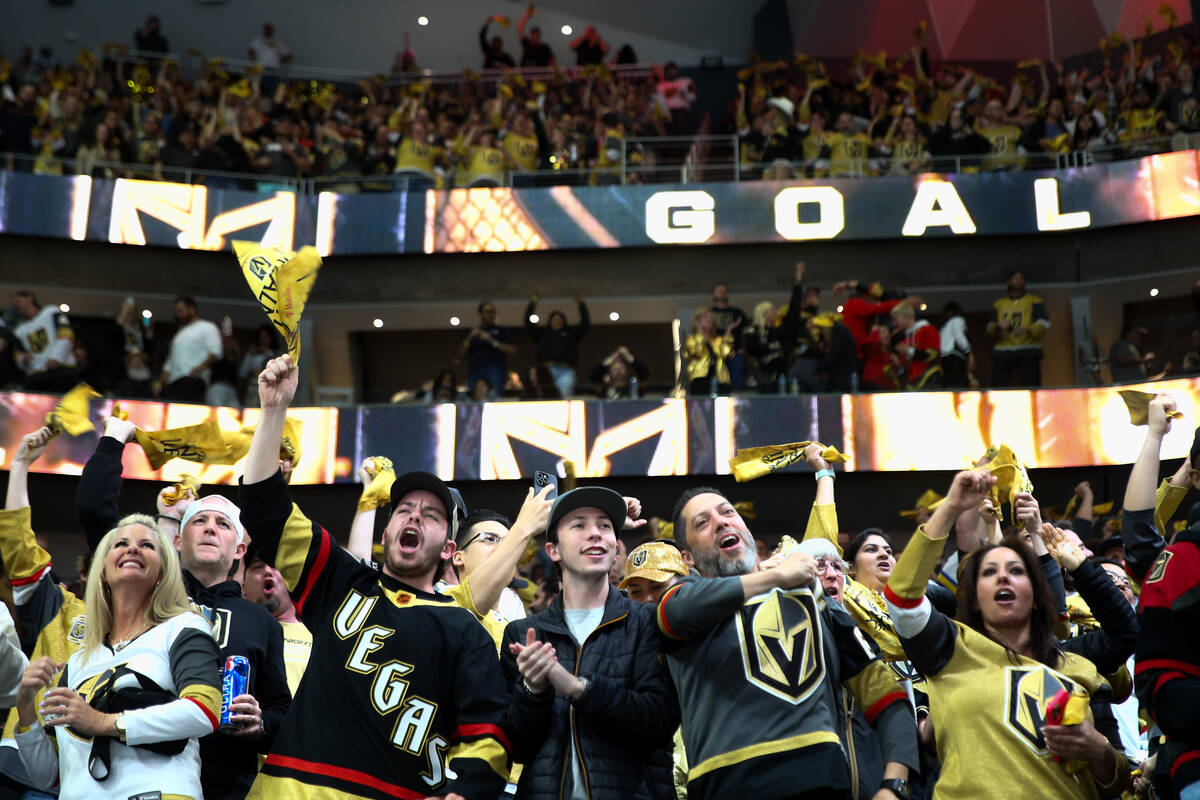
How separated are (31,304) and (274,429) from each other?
1165 cm

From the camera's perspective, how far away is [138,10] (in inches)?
840

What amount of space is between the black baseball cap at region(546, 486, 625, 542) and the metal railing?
12.2m

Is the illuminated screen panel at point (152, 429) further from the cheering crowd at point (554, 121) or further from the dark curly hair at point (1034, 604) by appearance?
the dark curly hair at point (1034, 604)

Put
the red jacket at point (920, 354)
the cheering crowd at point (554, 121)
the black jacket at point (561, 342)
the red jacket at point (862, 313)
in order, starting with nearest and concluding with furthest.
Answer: the red jacket at point (862, 313) < the red jacket at point (920, 354) < the black jacket at point (561, 342) < the cheering crowd at point (554, 121)

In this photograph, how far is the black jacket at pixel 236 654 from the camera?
4074 mm

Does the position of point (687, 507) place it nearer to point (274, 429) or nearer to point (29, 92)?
point (274, 429)

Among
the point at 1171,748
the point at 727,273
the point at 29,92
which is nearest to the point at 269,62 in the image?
the point at 29,92

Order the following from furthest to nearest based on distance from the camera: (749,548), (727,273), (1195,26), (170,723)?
(1195,26), (727,273), (749,548), (170,723)

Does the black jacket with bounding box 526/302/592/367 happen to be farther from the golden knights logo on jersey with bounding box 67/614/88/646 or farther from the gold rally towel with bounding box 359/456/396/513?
the golden knights logo on jersey with bounding box 67/614/88/646

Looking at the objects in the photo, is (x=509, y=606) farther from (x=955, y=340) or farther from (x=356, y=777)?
(x=955, y=340)

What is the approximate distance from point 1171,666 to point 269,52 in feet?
64.3

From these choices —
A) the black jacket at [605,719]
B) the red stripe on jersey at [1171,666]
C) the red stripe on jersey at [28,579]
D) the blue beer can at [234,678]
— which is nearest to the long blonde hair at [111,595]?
the blue beer can at [234,678]

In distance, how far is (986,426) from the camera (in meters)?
13.8

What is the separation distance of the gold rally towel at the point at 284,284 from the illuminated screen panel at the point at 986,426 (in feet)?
34.1
